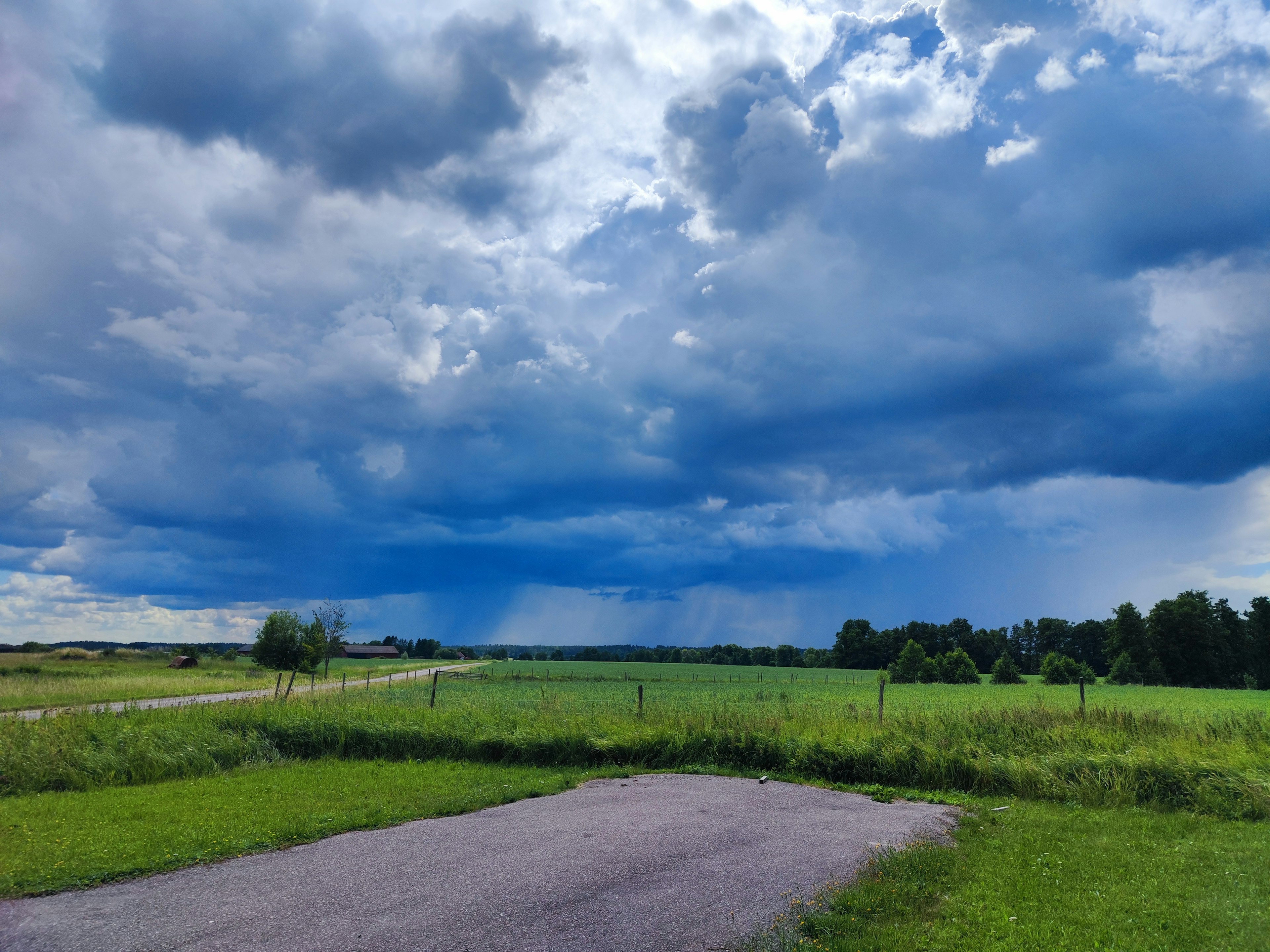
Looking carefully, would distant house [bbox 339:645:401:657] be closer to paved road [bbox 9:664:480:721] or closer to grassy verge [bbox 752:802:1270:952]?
paved road [bbox 9:664:480:721]

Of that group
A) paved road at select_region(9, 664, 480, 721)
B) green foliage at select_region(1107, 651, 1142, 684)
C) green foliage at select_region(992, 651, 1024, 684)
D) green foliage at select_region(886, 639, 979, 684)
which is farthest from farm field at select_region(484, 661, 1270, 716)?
paved road at select_region(9, 664, 480, 721)

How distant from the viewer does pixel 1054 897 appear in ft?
26.6

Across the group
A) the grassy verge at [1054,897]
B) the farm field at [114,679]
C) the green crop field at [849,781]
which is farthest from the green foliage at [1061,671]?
the grassy verge at [1054,897]

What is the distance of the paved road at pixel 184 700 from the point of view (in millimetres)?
24312

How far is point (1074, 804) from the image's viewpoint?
43.9ft

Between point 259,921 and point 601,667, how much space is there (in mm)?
119448

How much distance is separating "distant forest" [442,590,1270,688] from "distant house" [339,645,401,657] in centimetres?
4721

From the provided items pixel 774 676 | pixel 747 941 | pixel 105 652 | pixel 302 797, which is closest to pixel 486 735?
pixel 302 797

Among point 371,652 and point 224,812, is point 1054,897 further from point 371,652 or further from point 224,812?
point 371,652

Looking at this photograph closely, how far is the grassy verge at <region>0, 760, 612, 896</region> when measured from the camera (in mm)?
9438

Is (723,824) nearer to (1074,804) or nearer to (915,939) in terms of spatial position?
(915,939)

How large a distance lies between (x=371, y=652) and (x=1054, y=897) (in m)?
181

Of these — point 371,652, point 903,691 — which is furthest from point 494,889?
point 371,652

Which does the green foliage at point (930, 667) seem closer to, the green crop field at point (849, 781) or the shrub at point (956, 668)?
the shrub at point (956, 668)
